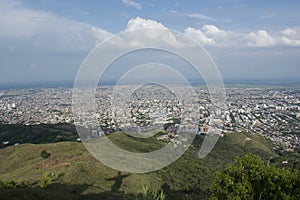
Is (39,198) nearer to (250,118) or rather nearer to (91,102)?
(91,102)

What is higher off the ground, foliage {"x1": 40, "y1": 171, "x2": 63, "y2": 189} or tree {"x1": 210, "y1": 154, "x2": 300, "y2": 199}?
tree {"x1": 210, "y1": 154, "x2": 300, "y2": 199}

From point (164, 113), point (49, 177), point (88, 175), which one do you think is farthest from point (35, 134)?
point (164, 113)

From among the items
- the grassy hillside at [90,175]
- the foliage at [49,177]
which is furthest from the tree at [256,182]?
the foliage at [49,177]

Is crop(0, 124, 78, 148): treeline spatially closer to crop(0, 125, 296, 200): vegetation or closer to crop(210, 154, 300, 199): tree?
crop(0, 125, 296, 200): vegetation

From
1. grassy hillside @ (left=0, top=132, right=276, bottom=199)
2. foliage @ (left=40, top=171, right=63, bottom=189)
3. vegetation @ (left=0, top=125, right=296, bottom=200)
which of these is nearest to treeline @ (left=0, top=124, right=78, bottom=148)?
grassy hillside @ (left=0, top=132, right=276, bottom=199)

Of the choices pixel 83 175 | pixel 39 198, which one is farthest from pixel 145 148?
pixel 83 175
